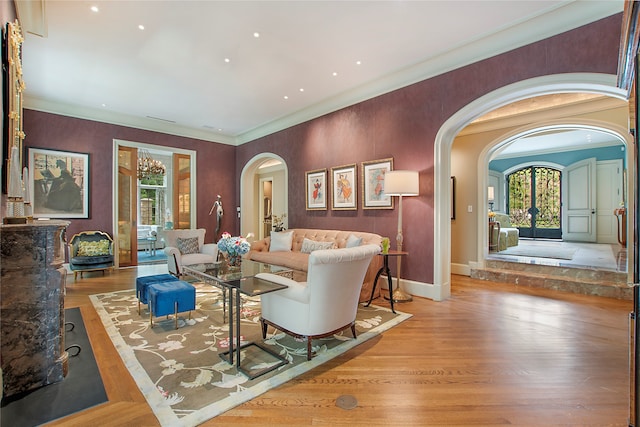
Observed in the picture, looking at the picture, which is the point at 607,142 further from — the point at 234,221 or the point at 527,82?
the point at 234,221

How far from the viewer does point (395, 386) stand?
213 cm

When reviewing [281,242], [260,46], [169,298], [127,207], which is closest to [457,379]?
[169,298]

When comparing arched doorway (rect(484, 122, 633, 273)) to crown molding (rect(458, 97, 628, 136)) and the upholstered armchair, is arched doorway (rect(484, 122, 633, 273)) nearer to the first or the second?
crown molding (rect(458, 97, 628, 136))

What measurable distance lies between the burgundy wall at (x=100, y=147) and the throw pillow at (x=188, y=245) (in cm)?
230

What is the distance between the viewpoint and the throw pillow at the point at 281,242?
5.62 metres

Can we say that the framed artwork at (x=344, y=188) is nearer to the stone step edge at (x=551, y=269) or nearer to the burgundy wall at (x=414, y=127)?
the burgundy wall at (x=414, y=127)

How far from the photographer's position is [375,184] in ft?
16.6

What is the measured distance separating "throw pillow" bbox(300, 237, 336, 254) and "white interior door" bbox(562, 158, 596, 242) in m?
8.95

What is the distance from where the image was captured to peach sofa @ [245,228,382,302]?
4.26m

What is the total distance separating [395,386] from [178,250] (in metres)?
4.09

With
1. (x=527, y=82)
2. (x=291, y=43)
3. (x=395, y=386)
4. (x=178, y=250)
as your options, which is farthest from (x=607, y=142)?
(x=178, y=250)

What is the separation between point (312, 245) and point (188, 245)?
2.20 metres

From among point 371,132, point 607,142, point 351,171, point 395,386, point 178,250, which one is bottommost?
point 395,386

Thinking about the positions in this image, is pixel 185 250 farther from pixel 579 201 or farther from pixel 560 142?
pixel 579 201
